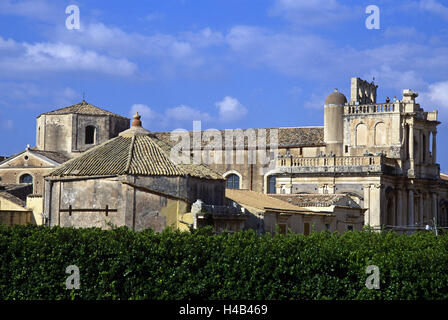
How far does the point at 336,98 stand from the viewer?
2319 inches

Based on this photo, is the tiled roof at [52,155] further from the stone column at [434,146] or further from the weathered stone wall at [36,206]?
the stone column at [434,146]

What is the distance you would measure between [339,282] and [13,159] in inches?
1631

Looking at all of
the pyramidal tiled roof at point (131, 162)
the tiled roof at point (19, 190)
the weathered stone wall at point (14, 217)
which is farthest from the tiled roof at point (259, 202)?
the tiled roof at point (19, 190)

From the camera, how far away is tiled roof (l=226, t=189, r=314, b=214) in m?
37.5

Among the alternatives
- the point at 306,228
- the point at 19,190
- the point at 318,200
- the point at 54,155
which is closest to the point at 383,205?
the point at 318,200

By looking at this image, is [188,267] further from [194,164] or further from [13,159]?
[13,159]

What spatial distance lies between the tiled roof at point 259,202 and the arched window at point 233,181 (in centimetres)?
1803

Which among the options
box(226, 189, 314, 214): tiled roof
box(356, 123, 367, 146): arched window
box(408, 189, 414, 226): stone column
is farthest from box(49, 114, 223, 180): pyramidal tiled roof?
box(408, 189, 414, 226): stone column

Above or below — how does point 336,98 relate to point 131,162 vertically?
above

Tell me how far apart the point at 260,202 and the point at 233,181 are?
2221cm

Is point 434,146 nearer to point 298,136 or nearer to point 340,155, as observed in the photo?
point 340,155

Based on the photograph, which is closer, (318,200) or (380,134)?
(318,200)

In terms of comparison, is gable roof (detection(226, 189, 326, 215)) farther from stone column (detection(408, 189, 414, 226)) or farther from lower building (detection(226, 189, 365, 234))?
A: stone column (detection(408, 189, 414, 226))

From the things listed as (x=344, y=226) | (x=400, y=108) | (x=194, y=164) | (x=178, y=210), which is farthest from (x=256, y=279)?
(x=400, y=108)
